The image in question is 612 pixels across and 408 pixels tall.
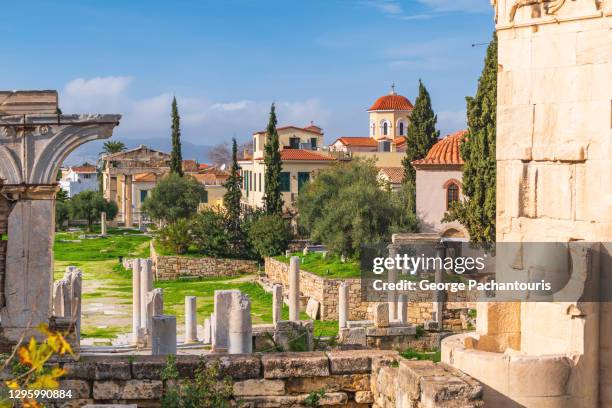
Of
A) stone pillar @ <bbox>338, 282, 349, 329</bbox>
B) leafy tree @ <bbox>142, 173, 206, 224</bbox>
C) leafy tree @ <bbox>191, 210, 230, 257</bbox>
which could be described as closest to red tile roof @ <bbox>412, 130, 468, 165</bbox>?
leafy tree @ <bbox>191, 210, 230, 257</bbox>

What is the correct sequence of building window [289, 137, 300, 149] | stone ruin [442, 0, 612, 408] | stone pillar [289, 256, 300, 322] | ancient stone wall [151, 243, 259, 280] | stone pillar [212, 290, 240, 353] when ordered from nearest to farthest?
stone ruin [442, 0, 612, 408], stone pillar [212, 290, 240, 353], stone pillar [289, 256, 300, 322], ancient stone wall [151, 243, 259, 280], building window [289, 137, 300, 149]

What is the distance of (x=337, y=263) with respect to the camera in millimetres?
32344

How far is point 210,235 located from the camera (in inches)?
1510

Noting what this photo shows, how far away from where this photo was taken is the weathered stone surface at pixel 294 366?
23.7 ft

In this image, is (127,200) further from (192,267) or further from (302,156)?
(192,267)

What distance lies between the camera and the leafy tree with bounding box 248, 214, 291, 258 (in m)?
37.7

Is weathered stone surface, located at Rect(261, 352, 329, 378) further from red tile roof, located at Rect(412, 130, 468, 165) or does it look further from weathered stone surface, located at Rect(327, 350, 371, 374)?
red tile roof, located at Rect(412, 130, 468, 165)

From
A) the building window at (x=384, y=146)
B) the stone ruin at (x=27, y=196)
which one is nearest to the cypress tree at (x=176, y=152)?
the building window at (x=384, y=146)

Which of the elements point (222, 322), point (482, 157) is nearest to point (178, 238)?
point (482, 157)

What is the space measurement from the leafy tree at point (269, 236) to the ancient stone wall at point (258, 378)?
3022 centimetres

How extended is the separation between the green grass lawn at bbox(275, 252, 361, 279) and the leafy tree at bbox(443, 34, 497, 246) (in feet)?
15.9

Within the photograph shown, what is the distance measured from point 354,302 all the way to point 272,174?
14.5 m

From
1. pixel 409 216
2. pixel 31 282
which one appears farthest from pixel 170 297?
pixel 31 282

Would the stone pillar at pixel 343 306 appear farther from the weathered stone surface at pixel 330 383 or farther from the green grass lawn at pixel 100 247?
the green grass lawn at pixel 100 247
